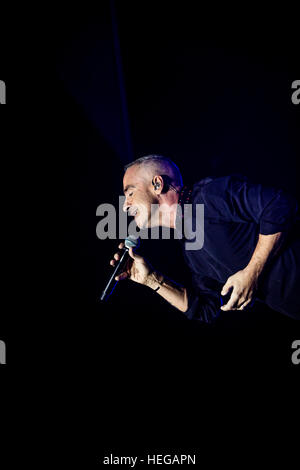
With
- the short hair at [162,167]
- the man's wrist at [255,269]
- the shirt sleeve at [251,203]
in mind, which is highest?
the short hair at [162,167]

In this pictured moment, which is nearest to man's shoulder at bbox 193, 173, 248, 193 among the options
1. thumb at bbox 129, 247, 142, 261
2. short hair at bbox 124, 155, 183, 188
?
short hair at bbox 124, 155, 183, 188

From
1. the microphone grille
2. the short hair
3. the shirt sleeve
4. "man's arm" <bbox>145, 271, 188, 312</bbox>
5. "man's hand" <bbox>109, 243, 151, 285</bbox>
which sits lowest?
"man's arm" <bbox>145, 271, 188, 312</bbox>

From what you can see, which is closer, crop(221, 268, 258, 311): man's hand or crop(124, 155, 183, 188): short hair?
crop(221, 268, 258, 311): man's hand

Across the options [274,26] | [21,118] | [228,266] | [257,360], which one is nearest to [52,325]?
[228,266]

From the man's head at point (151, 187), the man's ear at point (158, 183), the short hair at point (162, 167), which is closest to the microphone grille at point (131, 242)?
the man's head at point (151, 187)

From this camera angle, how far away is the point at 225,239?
4.12 feet

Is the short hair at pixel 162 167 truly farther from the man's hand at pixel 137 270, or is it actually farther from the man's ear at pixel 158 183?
the man's hand at pixel 137 270

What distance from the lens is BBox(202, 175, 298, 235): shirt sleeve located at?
38.9 inches

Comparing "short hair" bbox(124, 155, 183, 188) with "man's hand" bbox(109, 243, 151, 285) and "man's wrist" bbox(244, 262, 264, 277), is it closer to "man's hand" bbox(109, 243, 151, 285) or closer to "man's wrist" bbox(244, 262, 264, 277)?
"man's hand" bbox(109, 243, 151, 285)

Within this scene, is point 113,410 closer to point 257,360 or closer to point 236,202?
point 257,360

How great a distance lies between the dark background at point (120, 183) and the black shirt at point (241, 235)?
2.21 ft

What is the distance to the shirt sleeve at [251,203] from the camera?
989 millimetres

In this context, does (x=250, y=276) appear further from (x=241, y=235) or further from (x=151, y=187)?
(x=151, y=187)

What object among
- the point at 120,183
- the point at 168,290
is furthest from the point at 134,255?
the point at 120,183
